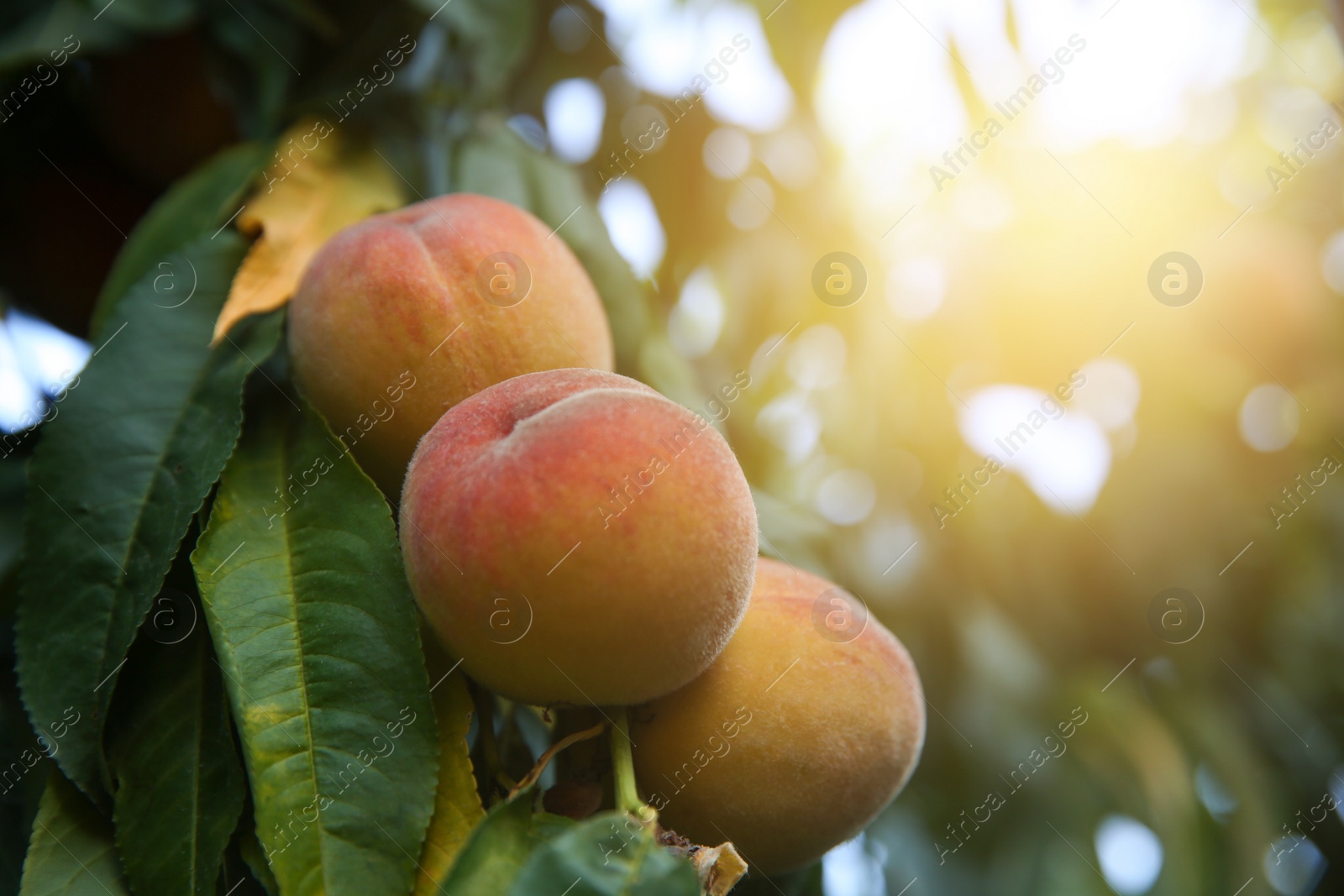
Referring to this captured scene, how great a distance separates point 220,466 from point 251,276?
0.25 meters

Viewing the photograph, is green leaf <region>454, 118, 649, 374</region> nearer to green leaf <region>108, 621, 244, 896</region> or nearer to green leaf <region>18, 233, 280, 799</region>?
green leaf <region>18, 233, 280, 799</region>

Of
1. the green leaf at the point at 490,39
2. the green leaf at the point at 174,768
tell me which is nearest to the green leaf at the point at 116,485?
the green leaf at the point at 174,768

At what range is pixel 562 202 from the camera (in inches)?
38.4

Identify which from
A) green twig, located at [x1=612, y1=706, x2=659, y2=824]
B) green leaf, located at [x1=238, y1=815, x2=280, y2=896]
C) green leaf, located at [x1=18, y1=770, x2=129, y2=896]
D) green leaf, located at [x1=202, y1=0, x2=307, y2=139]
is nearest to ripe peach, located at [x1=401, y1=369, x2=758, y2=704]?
green twig, located at [x1=612, y1=706, x2=659, y2=824]

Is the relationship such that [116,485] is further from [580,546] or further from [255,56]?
[255,56]

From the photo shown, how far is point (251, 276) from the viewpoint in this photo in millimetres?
804

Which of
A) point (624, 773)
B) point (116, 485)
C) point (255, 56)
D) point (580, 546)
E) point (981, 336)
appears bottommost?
point (981, 336)

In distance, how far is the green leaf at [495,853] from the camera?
47cm

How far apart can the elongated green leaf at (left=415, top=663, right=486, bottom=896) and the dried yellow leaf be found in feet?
1.24

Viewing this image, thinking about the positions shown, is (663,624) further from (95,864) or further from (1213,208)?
(1213,208)

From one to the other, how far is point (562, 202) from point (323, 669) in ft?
1.91

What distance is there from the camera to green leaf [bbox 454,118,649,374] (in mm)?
921

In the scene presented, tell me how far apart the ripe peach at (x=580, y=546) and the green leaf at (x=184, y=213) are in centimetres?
48

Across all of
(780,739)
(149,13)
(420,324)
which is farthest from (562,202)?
(780,739)
